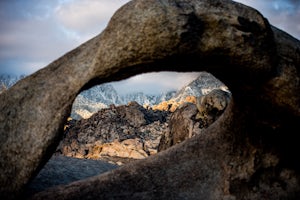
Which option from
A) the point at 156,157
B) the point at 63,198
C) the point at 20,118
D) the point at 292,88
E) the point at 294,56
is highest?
the point at 294,56

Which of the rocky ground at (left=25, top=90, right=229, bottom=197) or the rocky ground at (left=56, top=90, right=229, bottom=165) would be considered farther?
the rocky ground at (left=56, top=90, right=229, bottom=165)

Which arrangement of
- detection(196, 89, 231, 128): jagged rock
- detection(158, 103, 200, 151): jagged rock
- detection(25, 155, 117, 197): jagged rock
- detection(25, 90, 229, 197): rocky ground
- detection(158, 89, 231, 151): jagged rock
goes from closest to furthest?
1. detection(25, 155, 117, 197): jagged rock
2. detection(196, 89, 231, 128): jagged rock
3. detection(158, 89, 231, 151): jagged rock
4. detection(158, 103, 200, 151): jagged rock
5. detection(25, 90, 229, 197): rocky ground

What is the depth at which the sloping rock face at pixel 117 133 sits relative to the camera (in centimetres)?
7496

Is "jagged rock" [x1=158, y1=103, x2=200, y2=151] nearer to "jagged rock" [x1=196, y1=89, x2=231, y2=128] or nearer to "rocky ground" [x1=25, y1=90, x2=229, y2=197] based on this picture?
"rocky ground" [x1=25, y1=90, x2=229, y2=197]

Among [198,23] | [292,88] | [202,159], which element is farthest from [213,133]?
[198,23]

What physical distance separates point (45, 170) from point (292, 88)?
8.10 meters

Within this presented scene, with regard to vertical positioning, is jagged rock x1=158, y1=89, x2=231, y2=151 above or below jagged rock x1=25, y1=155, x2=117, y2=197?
above

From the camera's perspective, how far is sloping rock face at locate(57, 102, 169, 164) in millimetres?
74963

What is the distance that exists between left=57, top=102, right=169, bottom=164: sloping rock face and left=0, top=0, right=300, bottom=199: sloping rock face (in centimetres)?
6027

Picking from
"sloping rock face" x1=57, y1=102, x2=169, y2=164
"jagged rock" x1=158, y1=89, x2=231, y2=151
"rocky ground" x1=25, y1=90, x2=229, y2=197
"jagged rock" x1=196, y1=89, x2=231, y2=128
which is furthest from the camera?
"sloping rock face" x1=57, y1=102, x2=169, y2=164

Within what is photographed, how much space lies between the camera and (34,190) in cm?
1006

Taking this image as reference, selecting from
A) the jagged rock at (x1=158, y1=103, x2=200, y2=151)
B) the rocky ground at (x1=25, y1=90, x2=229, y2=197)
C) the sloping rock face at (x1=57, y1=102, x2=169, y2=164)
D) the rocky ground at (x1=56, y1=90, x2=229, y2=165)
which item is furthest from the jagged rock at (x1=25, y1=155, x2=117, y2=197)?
the sloping rock face at (x1=57, y1=102, x2=169, y2=164)

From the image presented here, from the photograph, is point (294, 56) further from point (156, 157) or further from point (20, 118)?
point (20, 118)

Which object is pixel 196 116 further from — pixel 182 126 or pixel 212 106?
pixel 212 106
